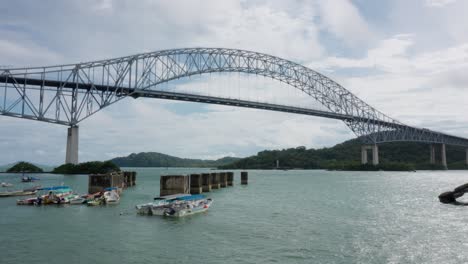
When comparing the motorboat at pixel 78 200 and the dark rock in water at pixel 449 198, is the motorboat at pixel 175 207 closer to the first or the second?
the motorboat at pixel 78 200

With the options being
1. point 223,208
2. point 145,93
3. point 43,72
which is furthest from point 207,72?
point 223,208

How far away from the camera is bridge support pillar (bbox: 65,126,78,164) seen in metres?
66.8

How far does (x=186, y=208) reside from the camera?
2577 cm

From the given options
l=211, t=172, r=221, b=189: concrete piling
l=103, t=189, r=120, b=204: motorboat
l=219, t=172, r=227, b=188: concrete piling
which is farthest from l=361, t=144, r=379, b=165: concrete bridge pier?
l=103, t=189, r=120, b=204: motorboat

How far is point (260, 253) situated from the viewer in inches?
600

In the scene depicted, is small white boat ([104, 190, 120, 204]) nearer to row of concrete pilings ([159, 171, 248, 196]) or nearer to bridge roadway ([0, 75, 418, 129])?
row of concrete pilings ([159, 171, 248, 196])

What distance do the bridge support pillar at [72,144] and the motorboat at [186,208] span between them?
1817 inches

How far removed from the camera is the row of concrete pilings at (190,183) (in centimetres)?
3466

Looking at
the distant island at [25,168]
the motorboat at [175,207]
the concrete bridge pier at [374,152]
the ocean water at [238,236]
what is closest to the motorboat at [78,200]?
the ocean water at [238,236]

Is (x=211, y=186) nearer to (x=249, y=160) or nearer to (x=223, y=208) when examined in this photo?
(x=223, y=208)

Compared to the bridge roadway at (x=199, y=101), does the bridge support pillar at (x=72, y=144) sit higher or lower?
lower

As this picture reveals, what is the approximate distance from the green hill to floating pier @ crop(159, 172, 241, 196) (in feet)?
255

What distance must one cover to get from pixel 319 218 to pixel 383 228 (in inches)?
170

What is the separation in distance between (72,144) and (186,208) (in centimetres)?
4828
